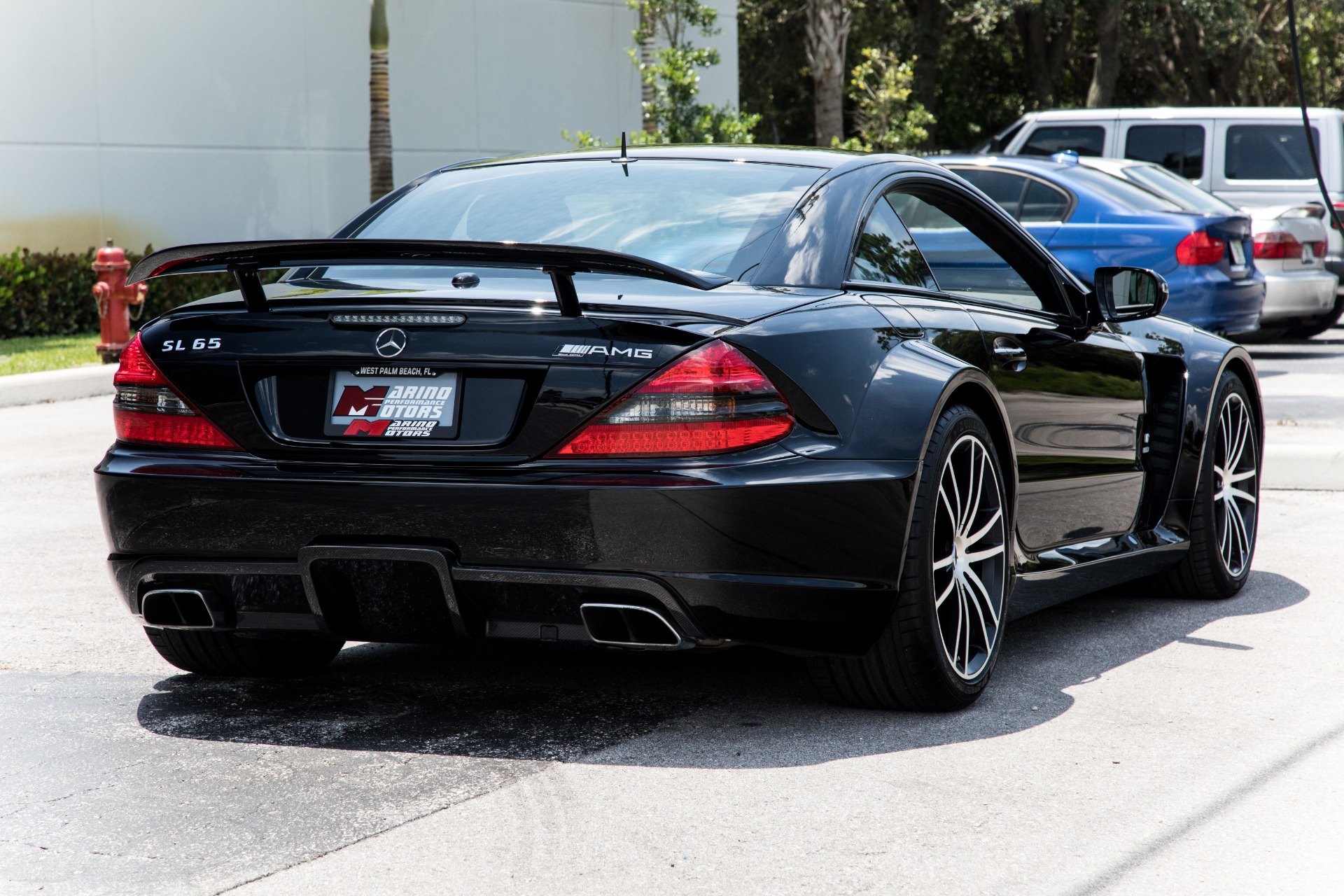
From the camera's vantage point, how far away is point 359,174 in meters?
20.6

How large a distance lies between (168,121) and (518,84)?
16.5 feet

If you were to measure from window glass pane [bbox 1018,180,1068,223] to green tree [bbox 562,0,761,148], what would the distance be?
760 centimetres

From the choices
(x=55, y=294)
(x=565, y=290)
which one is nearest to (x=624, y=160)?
(x=565, y=290)

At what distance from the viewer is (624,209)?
4.55m

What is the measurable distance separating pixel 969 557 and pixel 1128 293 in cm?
160

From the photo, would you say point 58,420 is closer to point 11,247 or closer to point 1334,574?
point 11,247

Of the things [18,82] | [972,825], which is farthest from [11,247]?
[972,825]

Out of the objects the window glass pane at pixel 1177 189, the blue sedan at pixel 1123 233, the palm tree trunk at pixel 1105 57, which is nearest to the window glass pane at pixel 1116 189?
the blue sedan at pixel 1123 233

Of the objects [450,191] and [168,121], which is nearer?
[450,191]

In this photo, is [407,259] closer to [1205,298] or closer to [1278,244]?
[1205,298]

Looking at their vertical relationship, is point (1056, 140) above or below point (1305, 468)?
above

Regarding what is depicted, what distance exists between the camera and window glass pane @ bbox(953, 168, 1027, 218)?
12836 millimetres

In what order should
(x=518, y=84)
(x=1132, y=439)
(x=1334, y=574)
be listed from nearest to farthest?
(x=1132, y=439) < (x=1334, y=574) < (x=518, y=84)

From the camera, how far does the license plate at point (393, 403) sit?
3926mm
